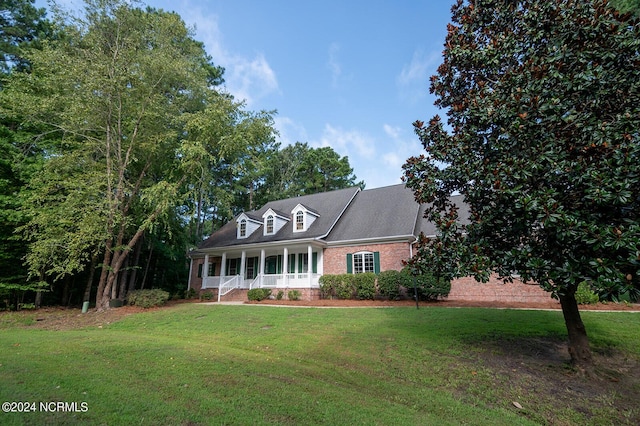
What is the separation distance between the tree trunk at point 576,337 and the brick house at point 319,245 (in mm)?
8281

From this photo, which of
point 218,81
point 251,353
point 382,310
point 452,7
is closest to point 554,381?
point 251,353

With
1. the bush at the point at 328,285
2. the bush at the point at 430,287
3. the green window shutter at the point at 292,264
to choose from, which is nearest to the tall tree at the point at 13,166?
the green window shutter at the point at 292,264

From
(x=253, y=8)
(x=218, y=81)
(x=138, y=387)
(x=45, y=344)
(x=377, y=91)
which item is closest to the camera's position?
(x=138, y=387)

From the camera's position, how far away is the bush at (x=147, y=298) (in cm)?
1390

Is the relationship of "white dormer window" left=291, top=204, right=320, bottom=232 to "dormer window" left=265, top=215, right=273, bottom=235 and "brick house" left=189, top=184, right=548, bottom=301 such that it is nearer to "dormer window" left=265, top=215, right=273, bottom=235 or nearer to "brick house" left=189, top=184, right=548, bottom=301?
"brick house" left=189, top=184, right=548, bottom=301

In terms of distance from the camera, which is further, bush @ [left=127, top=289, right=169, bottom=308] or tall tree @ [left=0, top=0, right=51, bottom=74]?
tall tree @ [left=0, top=0, right=51, bottom=74]

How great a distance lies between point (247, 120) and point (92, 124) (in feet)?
22.6

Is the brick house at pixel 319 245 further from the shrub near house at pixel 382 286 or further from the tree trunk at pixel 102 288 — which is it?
the tree trunk at pixel 102 288

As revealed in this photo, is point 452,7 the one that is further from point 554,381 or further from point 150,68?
point 150,68

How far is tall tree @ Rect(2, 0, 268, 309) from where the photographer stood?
500 inches

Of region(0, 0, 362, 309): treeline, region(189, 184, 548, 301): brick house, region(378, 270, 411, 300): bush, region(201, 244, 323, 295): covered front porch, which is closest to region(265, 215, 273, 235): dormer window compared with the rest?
region(189, 184, 548, 301): brick house

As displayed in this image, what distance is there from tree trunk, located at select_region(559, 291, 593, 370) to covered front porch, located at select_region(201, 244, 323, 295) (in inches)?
467

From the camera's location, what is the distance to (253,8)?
10.9 metres

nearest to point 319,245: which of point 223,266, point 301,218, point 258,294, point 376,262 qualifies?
point 301,218
